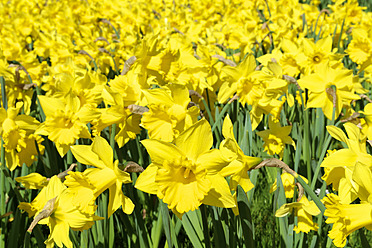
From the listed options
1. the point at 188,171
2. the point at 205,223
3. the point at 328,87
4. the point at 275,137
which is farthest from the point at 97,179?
the point at 328,87

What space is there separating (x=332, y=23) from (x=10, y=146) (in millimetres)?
4129

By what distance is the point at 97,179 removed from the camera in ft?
4.34

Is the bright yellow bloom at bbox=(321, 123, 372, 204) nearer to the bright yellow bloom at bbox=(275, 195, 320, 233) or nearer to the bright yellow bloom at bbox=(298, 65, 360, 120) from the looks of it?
the bright yellow bloom at bbox=(275, 195, 320, 233)

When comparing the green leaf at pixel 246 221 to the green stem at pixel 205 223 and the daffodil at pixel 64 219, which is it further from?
the daffodil at pixel 64 219

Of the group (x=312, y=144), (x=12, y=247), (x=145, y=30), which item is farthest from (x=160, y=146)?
(x=145, y=30)

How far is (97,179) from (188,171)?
14.3 inches

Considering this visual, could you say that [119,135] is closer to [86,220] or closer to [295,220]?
[86,220]

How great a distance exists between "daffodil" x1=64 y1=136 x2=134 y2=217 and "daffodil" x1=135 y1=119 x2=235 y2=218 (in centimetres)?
20

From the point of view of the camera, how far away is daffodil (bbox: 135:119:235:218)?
111cm

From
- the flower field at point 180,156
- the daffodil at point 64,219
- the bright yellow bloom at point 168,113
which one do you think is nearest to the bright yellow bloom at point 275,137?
the flower field at point 180,156

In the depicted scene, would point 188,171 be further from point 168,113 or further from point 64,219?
point 64,219

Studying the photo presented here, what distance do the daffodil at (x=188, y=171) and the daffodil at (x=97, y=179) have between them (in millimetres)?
199

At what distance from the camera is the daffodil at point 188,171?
1.11m

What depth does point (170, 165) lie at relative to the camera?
3.66 ft
